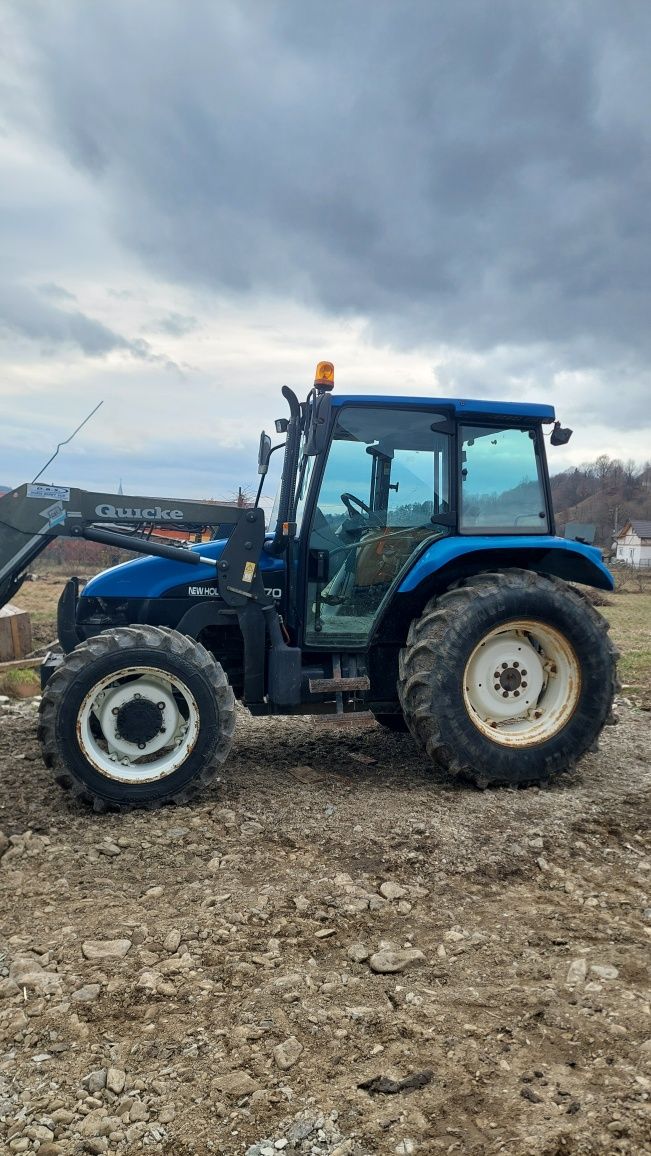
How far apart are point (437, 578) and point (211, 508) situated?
1491 mm

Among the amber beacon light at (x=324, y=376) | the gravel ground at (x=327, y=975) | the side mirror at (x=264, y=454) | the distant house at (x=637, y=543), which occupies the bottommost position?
the gravel ground at (x=327, y=975)

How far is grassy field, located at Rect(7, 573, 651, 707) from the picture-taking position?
328 inches

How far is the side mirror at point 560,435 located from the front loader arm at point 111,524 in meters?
2.01

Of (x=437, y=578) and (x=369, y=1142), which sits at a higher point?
(x=437, y=578)

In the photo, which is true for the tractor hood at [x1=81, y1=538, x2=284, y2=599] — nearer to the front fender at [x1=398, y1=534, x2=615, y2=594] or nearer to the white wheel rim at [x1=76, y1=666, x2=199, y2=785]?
the white wheel rim at [x1=76, y1=666, x2=199, y2=785]

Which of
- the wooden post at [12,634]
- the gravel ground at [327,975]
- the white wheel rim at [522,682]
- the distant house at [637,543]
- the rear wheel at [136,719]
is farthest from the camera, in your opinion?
the distant house at [637,543]

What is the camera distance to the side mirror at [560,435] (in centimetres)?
482

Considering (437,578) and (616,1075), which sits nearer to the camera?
(616,1075)

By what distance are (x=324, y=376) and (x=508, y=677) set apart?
7.25 feet

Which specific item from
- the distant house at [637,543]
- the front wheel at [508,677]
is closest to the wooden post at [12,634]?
the front wheel at [508,677]

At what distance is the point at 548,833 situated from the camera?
388cm

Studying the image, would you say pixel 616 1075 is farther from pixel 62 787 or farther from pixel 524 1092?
pixel 62 787

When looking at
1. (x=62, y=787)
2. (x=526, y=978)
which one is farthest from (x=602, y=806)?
(x=62, y=787)

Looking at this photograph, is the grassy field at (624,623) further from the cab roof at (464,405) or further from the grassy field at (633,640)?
the cab roof at (464,405)
